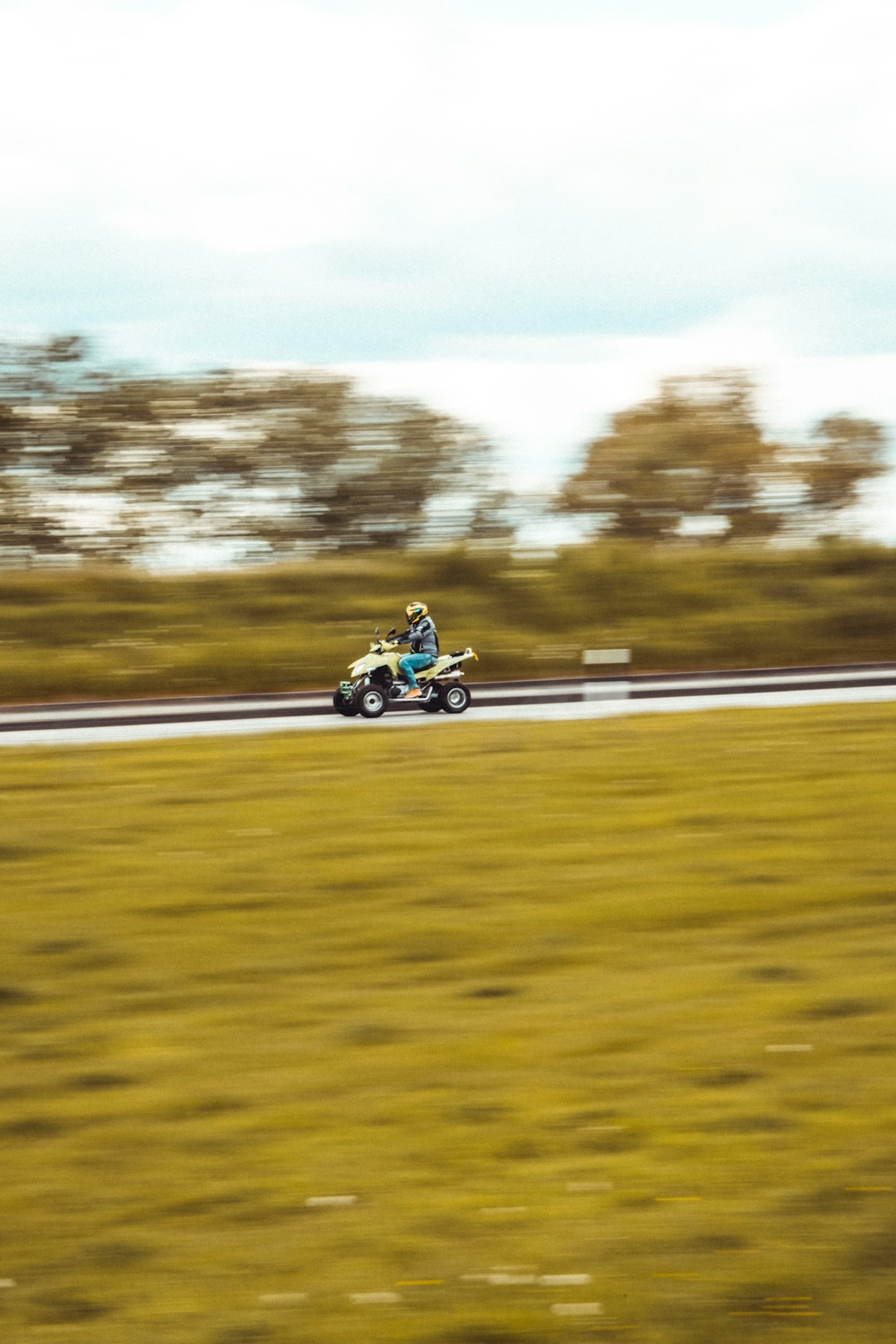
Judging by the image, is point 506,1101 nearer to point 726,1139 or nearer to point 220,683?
point 726,1139

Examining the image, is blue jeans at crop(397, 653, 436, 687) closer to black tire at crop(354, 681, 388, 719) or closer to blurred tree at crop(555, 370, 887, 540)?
black tire at crop(354, 681, 388, 719)

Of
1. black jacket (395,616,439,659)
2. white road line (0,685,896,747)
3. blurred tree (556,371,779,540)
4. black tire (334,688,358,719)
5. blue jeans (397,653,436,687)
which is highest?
blurred tree (556,371,779,540)

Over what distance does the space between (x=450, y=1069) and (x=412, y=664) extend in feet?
41.9

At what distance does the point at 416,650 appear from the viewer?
18672 millimetres

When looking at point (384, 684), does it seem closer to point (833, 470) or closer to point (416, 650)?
point (416, 650)

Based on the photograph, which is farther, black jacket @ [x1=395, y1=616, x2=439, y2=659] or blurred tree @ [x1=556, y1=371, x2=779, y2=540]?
blurred tree @ [x1=556, y1=371, x2=779, y2=540]

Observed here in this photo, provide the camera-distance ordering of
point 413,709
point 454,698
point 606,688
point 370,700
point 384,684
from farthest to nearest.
A: point 606,688
point 413,709
point 454,698
point 384,684
point 370,700

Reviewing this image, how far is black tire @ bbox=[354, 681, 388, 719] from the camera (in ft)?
60.5

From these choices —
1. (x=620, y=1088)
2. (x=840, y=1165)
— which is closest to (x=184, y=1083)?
(x=620, y=1088)

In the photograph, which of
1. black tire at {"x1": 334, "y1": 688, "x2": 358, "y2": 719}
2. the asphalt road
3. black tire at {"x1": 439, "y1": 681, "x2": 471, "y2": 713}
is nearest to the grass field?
the asphalt road

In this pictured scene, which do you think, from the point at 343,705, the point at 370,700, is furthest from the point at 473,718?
the point at 343,705

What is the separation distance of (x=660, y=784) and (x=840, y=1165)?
275 inches

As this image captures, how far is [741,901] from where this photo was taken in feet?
27.8

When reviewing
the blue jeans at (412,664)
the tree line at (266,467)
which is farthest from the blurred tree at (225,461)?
the blue jeans at (412,664)
